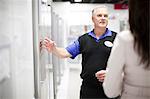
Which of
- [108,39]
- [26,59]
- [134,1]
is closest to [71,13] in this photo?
[108,39]

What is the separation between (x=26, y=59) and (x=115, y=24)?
1060 cm

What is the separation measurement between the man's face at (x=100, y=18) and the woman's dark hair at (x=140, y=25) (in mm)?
1654

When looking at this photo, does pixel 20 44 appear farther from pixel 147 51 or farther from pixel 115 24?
pixel 115 24

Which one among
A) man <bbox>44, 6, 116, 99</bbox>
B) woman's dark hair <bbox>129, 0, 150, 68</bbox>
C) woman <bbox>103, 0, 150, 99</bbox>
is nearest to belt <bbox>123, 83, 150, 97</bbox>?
woman <bbox>103, 0, 150, 99</bbox>

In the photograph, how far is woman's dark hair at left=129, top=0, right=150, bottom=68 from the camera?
126 centimetres

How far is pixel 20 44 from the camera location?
1.92 m

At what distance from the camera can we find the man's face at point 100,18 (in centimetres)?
296

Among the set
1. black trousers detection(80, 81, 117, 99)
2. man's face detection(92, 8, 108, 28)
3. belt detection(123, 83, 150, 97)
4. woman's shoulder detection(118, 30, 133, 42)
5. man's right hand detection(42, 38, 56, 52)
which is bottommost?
black trousers detection(80, 81, 117, 99)

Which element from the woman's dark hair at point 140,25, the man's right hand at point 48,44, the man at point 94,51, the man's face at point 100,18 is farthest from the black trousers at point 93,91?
the woman's dark hair at point 140,25

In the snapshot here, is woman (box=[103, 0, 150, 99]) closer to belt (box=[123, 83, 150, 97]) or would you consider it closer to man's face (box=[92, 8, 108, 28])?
belt (box=[123, 83, 150, 97])

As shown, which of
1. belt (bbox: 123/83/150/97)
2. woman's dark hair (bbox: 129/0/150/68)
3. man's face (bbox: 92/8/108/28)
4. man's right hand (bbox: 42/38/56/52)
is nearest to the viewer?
woman's dark hair (bbox: 129/0/150/68)

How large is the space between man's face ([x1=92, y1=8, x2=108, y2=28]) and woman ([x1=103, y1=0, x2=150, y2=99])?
1563 millimetres

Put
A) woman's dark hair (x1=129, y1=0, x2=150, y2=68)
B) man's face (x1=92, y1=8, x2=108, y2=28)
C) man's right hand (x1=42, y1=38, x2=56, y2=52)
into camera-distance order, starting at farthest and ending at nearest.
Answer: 1. man's face (x1=92, y1=8, x2=108, y2=28)
2. man's right hand (x1=42, y1=38, x2=56, y2=52)
3. woman's dark hair (x1=129, y1=0, x2=150, y2=68)

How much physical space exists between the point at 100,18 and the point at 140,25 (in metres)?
1.72
